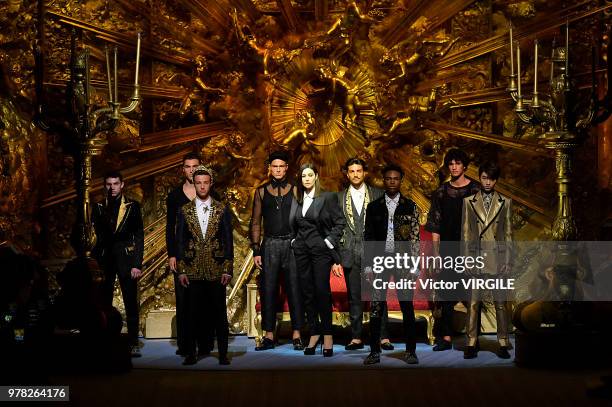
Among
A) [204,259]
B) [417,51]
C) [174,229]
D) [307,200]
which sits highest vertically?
[417,51]

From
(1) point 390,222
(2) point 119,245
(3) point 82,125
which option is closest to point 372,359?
(1) point 390,222

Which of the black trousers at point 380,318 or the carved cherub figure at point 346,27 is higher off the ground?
the carved cherub figure at point 346,27

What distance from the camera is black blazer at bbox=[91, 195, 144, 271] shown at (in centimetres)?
796

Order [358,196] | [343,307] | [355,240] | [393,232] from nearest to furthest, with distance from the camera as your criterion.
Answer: [393,232] < [355,240] < [358,196] < [343,307]

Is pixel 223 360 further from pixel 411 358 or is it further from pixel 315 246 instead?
pixel 411 358

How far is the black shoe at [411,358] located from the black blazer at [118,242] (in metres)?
1.98

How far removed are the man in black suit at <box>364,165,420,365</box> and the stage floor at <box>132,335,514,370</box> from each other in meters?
0.15

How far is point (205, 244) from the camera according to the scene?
7.55 meters

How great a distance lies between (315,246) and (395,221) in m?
0.61

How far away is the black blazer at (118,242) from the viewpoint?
7961 millimetres

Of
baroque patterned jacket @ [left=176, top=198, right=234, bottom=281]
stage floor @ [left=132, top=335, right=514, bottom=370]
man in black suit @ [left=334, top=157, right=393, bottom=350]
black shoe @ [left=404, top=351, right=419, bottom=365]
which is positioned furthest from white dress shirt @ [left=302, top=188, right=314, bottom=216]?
black shoe @ [left=404, top=351, right=419, bottom=365]

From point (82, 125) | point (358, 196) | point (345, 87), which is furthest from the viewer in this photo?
point (345, 87)

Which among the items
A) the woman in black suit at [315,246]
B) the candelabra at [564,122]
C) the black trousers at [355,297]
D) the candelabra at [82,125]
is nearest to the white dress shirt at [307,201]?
the woman in black suit at [315,246]

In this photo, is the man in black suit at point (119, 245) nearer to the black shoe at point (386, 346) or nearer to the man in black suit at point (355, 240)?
the man in black suit at point (355, 240)
